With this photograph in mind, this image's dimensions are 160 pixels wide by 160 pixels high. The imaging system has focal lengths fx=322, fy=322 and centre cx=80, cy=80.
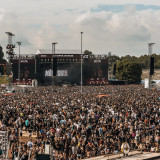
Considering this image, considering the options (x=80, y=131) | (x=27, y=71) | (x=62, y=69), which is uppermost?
(x=62, y=69)

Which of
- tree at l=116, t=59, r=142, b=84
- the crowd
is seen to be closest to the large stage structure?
tree at l=116, t=59, r=142, b=84

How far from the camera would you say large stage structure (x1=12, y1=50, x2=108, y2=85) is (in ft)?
279

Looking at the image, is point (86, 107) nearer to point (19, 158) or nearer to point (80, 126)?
point (80, 126)

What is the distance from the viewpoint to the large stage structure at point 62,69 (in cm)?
8519

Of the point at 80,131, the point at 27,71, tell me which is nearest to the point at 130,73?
the point at 27,71

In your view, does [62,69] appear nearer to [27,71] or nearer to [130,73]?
[27,71]

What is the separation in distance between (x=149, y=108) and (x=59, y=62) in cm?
5973

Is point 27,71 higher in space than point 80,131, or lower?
higher

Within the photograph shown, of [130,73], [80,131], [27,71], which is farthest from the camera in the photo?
[130,73]

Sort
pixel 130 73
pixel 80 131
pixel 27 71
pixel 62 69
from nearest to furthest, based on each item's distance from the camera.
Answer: pixel 80 131 < pixel 62 69 < pixel 27 71 < pixel 130 73

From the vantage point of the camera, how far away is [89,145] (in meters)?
17.8

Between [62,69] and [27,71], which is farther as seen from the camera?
[27,71]

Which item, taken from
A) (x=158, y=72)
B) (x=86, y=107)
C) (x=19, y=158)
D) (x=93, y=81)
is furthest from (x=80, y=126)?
(x=158, y=72)

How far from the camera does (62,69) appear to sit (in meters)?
85.4
